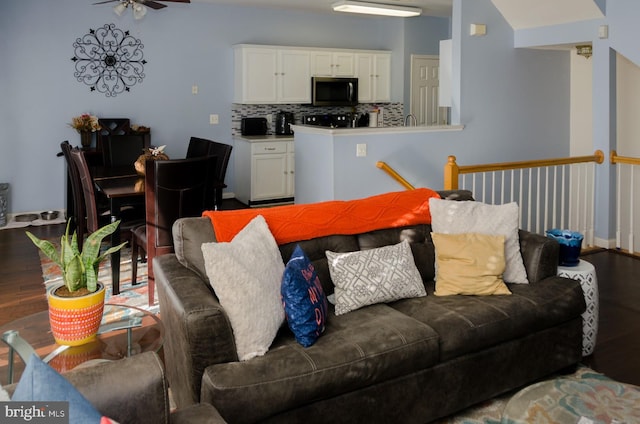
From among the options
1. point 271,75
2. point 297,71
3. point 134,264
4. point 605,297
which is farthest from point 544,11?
point 134,264

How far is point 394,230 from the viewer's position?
3344mm

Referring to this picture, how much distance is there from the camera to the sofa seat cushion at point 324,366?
2172 mm

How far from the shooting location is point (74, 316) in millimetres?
2109

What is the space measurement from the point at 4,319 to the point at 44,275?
Result: 39.4 inches

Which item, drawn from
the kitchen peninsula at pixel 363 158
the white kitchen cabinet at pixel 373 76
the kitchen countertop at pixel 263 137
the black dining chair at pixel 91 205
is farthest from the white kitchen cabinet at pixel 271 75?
the black dining chair at pixel 91 205

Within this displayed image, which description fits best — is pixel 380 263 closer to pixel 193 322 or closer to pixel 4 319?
pixel 193 322

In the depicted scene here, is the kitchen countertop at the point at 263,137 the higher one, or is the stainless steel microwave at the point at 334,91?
the stainless steel microwave at the point at 334,91

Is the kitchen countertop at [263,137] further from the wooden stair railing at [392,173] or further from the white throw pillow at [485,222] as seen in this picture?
the white throw pillow at [485,222]

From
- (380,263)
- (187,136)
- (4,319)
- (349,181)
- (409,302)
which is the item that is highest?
(187,136)

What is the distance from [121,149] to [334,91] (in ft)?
10.3

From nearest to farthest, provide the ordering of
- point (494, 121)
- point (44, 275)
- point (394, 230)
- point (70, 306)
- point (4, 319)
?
point (70, 306), point (394, 230), point (4, 319), point (44, 275), point (494, 121)

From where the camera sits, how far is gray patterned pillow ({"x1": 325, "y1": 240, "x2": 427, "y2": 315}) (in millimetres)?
2863

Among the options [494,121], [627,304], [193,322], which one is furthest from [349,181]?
[193,322]

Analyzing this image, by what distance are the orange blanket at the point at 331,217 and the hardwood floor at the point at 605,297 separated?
1.26 meters
